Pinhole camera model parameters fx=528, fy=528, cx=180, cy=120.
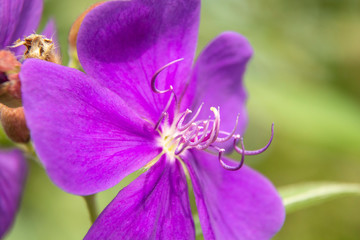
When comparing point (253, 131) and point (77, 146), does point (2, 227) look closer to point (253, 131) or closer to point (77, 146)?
point (77, 146)

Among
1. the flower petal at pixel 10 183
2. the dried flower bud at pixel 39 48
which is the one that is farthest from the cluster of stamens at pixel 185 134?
the flower petal at pixel 10 183

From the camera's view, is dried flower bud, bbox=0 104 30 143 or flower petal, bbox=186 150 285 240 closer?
dried flower bud, bbox=0 104 30 143

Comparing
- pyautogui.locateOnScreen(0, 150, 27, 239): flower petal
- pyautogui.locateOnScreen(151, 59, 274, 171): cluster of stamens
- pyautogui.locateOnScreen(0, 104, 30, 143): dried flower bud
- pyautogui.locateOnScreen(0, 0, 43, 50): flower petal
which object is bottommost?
pyautogui.locateOnScreen(0, 150, 27, 239): flower petal

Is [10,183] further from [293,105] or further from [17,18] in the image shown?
[293,105]

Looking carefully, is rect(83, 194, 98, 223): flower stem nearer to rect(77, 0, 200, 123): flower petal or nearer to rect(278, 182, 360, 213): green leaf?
rect(77, 0, 200, 123): flower petal

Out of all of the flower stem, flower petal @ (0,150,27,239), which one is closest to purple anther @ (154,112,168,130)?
the flower stem

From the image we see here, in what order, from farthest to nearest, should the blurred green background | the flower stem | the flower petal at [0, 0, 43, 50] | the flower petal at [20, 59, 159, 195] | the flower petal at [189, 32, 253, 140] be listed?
1. the blurred green background
2. the flower petal at [189, 32, 253, 140]
3. the flower stem
4. the flower petal at [0, 0, 43, 50]
5. the flower petal at [20, 59, 159, 195]

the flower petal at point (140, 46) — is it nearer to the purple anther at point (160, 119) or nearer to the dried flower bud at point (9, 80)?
the purple anther at point (160, 119)
